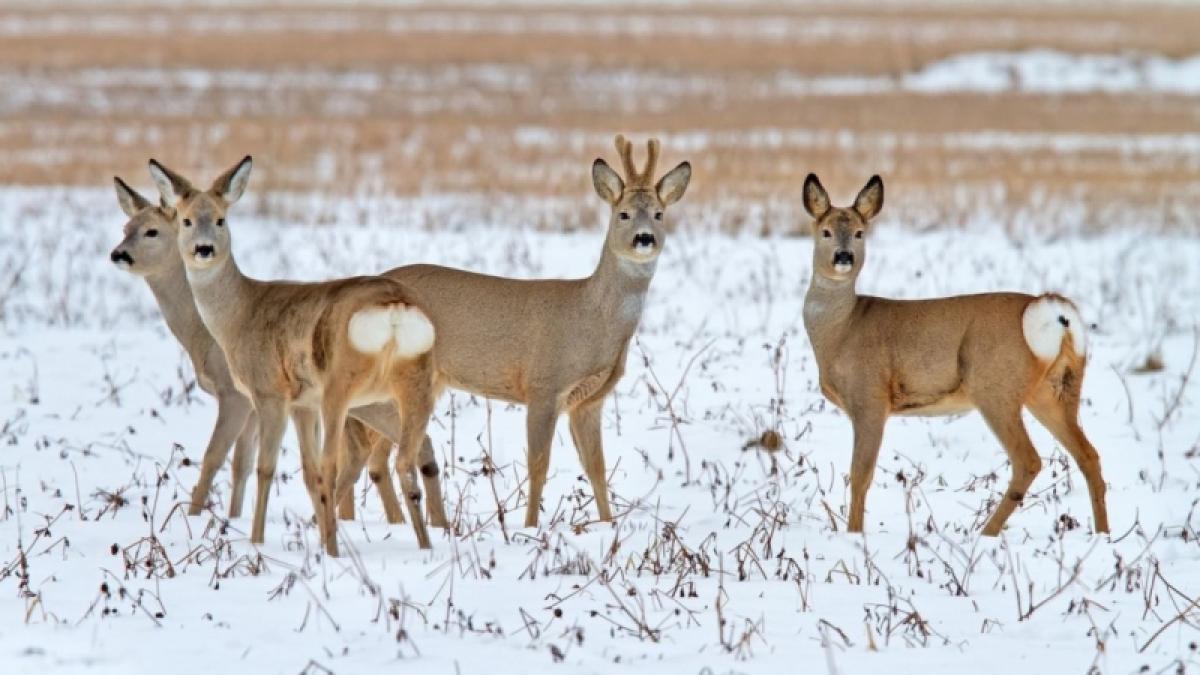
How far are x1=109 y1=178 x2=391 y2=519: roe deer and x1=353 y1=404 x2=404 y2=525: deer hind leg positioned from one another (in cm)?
10

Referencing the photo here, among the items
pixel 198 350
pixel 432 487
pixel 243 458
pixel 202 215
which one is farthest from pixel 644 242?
pixel 198 350

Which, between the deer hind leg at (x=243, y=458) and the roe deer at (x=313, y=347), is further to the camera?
the deer hind leg at (x=243, y=458)

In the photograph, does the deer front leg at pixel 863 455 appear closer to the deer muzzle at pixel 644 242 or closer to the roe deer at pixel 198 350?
the deer muzzle at pixel 644 242

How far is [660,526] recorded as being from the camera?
8.71 meters

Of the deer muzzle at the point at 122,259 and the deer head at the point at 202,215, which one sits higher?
the deer head at the point at 202,215

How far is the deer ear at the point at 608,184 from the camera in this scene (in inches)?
360

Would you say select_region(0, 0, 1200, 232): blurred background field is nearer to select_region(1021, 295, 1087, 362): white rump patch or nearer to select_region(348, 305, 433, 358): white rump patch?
select_region(1021, 295, 1087, 362): white rump patch

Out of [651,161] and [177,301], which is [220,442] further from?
[651,161]

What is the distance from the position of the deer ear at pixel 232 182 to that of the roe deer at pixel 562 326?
40.8 inches

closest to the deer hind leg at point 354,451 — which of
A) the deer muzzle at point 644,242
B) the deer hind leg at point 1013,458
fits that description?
the deer muzzle at point 644,242

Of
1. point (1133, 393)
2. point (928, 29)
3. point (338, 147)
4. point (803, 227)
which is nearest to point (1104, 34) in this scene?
point (928, 29)

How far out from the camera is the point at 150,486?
9.47 metres

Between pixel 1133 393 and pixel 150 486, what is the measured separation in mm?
6260

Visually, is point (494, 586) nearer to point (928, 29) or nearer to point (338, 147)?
point (338, 147)
